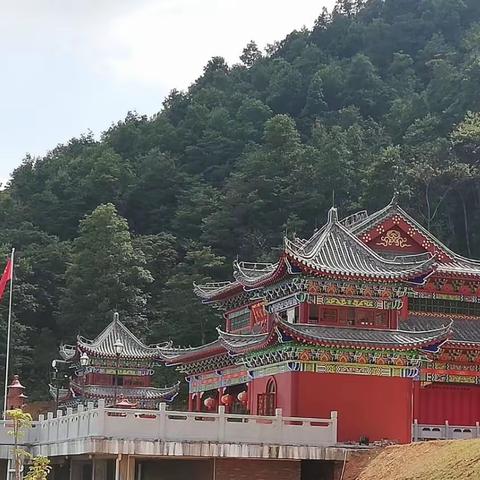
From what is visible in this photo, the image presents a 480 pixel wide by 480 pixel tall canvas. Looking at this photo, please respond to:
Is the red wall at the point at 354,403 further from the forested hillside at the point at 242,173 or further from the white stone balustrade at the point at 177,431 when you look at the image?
the forested hillside at the point at 242,173

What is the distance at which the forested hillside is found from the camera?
81.1 m

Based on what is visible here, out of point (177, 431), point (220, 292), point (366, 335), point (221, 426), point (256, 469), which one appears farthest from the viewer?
point (220, 292)

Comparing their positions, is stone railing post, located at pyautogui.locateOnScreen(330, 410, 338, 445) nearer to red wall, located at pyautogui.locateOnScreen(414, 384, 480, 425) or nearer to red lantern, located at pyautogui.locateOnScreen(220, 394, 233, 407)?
red wall, located at pyautogui.locateOnScreen(414, 384, 480, 425)

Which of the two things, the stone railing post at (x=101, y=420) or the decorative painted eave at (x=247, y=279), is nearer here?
the stone railing post at (x=101, y=420)

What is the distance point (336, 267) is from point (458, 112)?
66.9 m

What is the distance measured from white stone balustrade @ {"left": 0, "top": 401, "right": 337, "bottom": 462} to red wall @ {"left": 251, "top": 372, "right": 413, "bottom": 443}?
133 centimetres

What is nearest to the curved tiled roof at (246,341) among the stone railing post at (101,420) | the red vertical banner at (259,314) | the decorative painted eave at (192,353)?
the decorative painted eave at (192,353)

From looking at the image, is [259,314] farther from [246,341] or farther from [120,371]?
[120,371]

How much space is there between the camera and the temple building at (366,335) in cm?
3319

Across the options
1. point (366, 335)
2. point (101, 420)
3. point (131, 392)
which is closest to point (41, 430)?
point (101, 420)

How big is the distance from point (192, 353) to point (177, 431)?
762 inches

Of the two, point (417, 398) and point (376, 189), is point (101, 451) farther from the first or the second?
point (376, 189)

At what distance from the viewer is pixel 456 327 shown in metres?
41.4

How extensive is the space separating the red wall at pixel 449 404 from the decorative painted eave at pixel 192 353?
8.67 m
